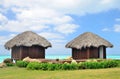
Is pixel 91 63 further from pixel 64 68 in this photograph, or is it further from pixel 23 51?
pixel 23 51

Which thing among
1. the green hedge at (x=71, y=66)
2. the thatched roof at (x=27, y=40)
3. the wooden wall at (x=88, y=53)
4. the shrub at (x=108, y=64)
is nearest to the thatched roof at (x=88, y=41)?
the wooden wall at (x=88, y=53)

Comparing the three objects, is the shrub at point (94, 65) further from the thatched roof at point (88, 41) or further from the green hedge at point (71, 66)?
the thatched roof at point (88, 41)

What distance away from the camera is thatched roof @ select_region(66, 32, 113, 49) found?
3522 cm

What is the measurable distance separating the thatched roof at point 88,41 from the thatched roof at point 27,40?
140 inches

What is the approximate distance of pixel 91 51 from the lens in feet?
118

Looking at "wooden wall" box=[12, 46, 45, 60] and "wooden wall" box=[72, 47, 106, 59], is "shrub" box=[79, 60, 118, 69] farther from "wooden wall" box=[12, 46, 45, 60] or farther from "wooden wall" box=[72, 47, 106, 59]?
"wooden wall" box=[12, 46, 45, 60]

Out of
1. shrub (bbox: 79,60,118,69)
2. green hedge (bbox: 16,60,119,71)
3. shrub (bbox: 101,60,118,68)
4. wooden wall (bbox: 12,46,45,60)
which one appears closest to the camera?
green hedge (bbox: 16,60,119,71)

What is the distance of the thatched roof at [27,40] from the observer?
35.7m

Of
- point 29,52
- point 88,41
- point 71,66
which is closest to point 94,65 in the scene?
point 71,66

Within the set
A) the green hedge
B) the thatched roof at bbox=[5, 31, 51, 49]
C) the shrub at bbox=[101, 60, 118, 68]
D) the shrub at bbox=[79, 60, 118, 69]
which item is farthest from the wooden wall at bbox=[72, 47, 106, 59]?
the shrub at bbox=[79, 60, 118, 69]

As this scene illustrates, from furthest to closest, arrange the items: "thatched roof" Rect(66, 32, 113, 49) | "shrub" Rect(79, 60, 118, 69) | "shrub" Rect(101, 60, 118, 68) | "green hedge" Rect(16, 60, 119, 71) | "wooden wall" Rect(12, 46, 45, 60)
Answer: "wooden wall" Rect(12, 46, 45, 60), "thatched roof" Rect(66, 32, 113, 49), "shrub" Rect(101, 60, 118, 68), "shrub" Rect(79, 60, 118, 69), "green hedge" Rect(16, 60, 119, 71)

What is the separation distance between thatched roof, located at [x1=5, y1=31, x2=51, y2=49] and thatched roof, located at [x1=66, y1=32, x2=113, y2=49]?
3563 millimetres

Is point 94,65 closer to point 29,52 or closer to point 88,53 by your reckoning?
point 88,53

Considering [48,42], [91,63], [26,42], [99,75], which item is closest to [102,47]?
[48,42]
